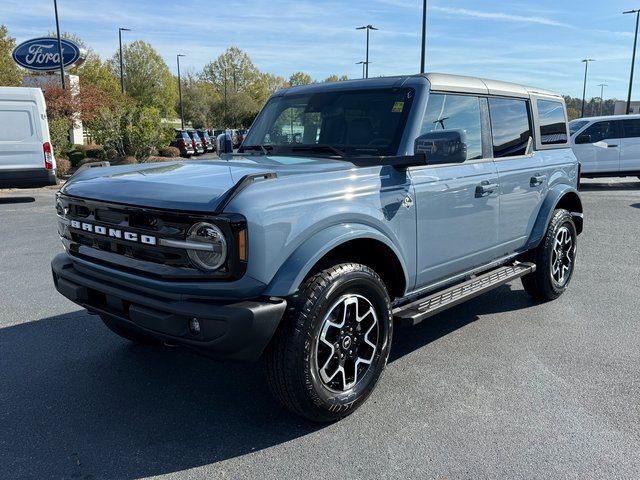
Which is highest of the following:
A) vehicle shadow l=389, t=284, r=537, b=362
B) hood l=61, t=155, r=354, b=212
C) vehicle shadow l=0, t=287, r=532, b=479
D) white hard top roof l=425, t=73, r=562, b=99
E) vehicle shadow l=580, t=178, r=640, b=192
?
white hard top roof l=425, t=73, r=562, b=99

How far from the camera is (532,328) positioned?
15.6ft


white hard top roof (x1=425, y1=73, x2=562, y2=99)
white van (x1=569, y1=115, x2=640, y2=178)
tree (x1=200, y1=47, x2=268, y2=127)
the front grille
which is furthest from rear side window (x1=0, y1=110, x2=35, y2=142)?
tree (x1=200, y1=47, x2=268, y2=127)

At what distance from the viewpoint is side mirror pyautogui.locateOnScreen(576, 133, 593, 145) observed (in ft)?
48.9

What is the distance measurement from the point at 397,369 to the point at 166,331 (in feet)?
5.89

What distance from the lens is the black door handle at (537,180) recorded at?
4898 millimetres

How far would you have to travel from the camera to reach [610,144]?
15.3m

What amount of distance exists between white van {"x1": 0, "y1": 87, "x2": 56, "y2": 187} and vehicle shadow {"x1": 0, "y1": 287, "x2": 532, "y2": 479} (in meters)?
9.94

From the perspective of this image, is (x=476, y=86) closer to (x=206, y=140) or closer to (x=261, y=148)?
(x=261, y=148)

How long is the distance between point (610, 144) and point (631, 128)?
2.19ft

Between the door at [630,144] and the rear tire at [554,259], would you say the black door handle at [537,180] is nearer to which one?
the rear tire at [554,259]

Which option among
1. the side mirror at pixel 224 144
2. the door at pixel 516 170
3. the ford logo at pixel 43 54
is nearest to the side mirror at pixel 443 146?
the door at pixel 516 170

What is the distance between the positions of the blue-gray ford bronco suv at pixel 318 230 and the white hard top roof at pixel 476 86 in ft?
0.06

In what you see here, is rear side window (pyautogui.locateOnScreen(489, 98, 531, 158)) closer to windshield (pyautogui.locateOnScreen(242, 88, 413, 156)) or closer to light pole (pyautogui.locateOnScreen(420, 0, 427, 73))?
windshield (pyautogui.locateOnScreen(242, 88, 413, 156))

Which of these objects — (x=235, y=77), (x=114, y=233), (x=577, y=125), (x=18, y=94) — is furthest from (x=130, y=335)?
(x=235, y=77)
